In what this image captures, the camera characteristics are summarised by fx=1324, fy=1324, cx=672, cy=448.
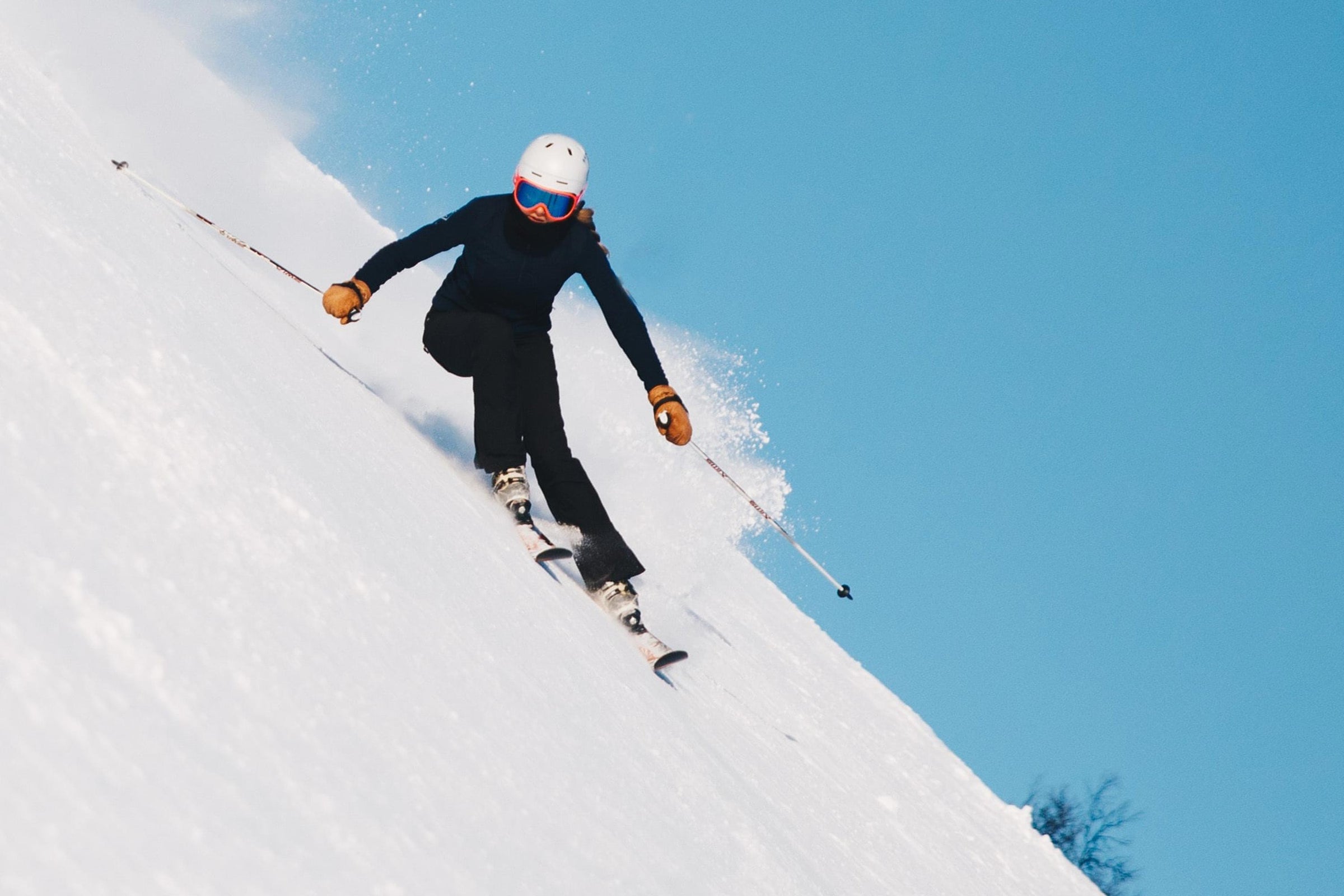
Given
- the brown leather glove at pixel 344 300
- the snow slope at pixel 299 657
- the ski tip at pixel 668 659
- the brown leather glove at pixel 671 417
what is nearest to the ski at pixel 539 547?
the snow slope at pixel 299 657

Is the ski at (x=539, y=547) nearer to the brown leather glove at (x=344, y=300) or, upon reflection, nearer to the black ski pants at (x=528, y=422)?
the black ski pants at (x=528, y=422)

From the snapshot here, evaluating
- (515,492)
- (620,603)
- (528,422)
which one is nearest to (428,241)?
(528,422)

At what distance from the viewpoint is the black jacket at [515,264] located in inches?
185

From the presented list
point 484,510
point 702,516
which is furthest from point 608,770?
point 702,516

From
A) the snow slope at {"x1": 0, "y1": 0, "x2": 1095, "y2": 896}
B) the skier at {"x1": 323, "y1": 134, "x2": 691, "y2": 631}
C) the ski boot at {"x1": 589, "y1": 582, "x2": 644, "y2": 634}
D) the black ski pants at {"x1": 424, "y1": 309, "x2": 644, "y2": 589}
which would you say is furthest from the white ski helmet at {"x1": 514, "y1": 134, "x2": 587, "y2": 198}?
the ski boot at {"x1": 589, "y1": 582, "x2": 644, "y2": 634}

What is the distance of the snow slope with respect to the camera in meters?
1.61

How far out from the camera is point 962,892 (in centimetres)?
465

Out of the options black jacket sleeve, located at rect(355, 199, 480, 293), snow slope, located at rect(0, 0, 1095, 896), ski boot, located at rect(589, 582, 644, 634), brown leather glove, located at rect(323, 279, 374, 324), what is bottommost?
snow slope, located at rect(0, 0, 1095, 896)

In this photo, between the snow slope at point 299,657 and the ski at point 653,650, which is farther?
the ski at point 653,650

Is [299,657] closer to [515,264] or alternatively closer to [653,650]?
[653,650]

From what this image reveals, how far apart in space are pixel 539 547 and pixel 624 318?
103cm

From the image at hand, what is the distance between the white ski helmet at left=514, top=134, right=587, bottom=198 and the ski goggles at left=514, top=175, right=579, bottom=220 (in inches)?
0.6

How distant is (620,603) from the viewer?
4434 mm

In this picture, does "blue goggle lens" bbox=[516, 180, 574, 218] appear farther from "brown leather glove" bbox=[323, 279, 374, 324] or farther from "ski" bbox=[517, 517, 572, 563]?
"ski" bbox=[517, 517, 572, 563]
